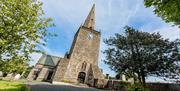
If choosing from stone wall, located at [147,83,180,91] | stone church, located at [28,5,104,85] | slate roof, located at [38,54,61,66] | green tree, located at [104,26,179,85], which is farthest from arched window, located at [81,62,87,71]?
stone wall, located at [147,83,180,91]

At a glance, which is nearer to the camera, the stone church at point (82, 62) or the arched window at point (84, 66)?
the stone church at point (82, 62)

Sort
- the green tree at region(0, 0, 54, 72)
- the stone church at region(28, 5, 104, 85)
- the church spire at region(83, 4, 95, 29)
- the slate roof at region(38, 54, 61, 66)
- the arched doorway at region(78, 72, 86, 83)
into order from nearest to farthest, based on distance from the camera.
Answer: the green tree at region(0, 0, 54, 72), the stone church at region(28, 5, 104, 85), the arched doorway at region(78, 72, 86, 83), the church spire at region(83, 4, 95, 29), the slate roof at region(38, 54, 61, 66)

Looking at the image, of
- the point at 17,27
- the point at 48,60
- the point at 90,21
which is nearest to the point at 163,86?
the point at 17,27

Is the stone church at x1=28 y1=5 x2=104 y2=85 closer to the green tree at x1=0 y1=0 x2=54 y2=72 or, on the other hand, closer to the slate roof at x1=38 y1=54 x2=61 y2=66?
the slate roof at x1=38 y1=54 x2=61 y2=66

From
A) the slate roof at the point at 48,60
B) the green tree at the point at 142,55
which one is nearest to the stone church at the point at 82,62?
the slate roof at the point at 48,60

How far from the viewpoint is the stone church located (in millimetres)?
31812

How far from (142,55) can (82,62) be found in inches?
647

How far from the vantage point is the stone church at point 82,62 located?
31812 millimetres

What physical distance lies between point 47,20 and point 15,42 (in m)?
3.17

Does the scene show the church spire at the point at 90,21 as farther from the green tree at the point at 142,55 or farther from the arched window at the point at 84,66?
the green tree at the point at 142,55

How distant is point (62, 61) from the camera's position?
32125 mm

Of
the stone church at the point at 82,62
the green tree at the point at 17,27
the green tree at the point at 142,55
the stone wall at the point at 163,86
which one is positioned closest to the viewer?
the green tree at the point at 17,27

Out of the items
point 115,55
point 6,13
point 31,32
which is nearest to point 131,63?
point 115,55

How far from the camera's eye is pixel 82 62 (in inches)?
1379
